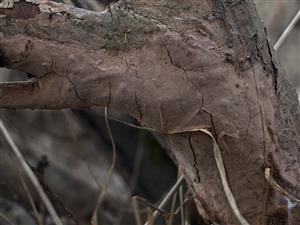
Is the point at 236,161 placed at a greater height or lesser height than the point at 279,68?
lesser

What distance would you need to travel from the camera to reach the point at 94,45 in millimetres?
863

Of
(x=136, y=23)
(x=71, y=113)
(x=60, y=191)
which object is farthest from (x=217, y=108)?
(x=60, y=191)

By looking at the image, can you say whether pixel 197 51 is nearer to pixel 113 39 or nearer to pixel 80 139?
pixel 113 39

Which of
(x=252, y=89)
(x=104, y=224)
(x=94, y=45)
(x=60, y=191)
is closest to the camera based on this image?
(x=94, y=45)

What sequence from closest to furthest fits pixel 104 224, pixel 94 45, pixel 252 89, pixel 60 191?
pixel 94 45 < pixel 252 89 < pixel 104 224 < pixel 60 191

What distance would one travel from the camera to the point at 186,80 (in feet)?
2.98

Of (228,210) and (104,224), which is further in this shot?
(104,224)

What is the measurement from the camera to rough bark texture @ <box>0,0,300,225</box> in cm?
85

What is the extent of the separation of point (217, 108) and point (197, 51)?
95 millimetres

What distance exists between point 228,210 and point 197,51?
297mm

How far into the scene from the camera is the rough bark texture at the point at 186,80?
2.79 ft

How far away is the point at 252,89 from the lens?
3.18 ft

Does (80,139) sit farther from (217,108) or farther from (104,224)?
(217,108)

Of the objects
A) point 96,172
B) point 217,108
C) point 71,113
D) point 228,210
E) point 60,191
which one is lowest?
point 60,191
